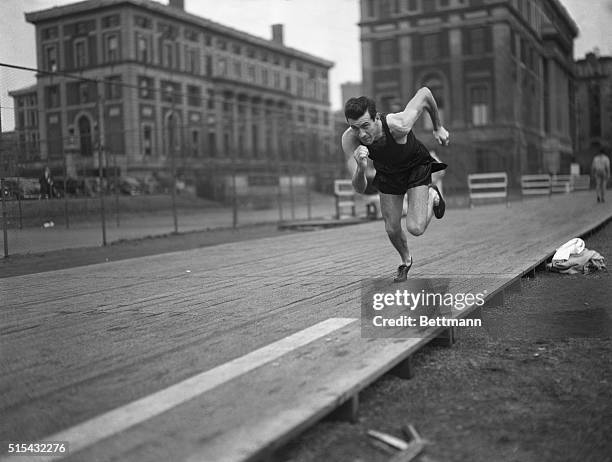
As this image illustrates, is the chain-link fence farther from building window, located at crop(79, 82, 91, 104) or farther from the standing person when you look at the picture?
the standing person

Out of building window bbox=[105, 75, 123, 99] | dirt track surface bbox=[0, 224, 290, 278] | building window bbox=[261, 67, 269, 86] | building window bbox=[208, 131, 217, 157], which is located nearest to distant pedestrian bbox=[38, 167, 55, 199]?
dirt track surface bbox=[0, 224, 290, 278]

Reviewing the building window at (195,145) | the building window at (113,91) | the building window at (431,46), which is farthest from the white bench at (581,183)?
the building window at (113,91)

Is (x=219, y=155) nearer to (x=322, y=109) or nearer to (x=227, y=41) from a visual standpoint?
(x=227, y=41)

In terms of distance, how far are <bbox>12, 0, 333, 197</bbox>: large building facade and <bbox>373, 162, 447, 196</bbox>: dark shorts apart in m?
9.00

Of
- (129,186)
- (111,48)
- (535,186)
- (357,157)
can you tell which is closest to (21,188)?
(357,157)

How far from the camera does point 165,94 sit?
24516mm

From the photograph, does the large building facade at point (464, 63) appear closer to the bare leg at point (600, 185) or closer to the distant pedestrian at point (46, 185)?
the bare leg at point (600, 185)

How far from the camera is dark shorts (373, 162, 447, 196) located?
7332 millimetres

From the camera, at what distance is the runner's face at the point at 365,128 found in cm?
A: 659

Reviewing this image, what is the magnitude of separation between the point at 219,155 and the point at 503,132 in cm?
2578

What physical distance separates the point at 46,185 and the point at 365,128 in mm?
11574

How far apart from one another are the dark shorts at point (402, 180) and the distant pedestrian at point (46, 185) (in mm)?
10506

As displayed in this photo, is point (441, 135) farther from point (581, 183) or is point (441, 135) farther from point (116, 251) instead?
point (581, 183)

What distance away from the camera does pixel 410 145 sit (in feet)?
23.7
